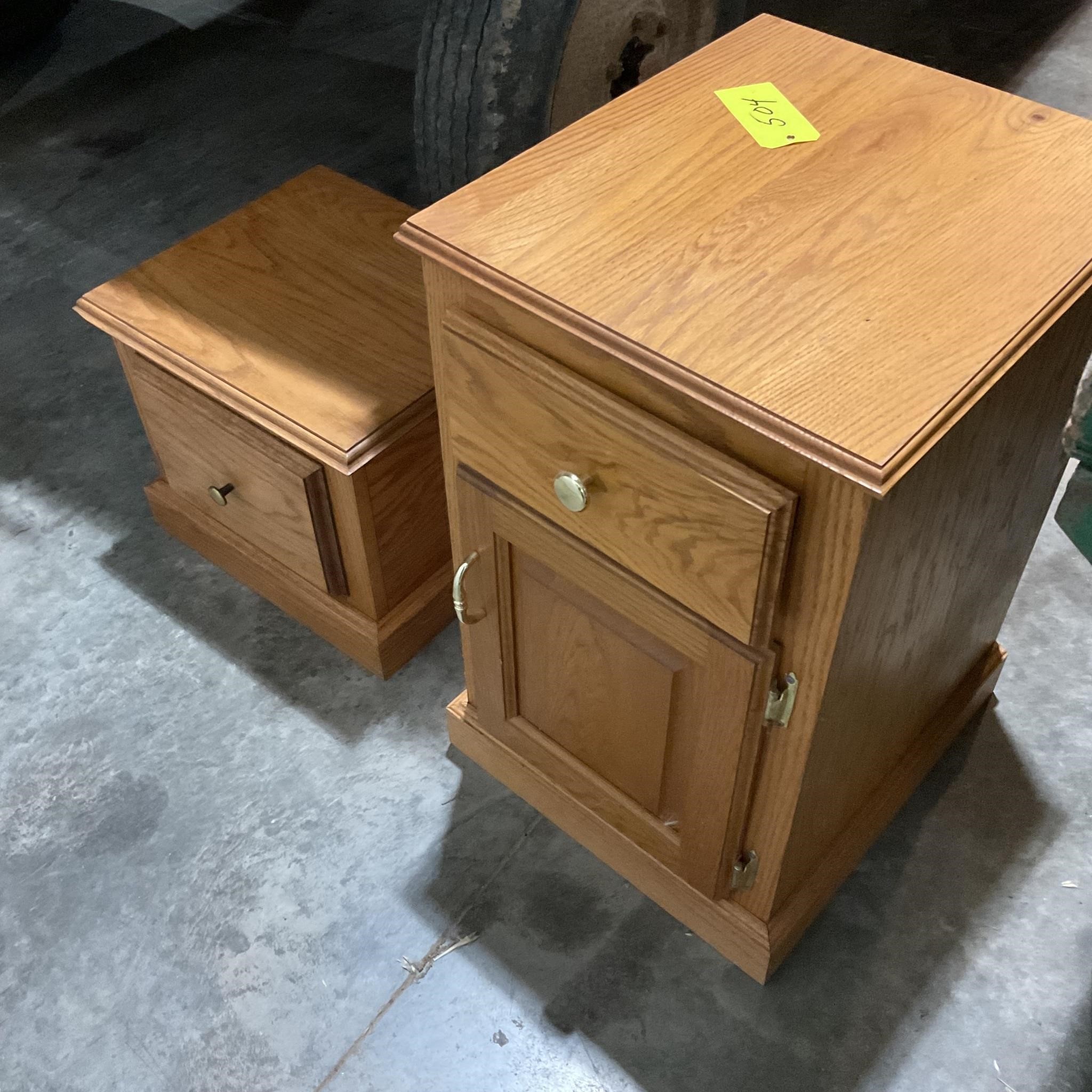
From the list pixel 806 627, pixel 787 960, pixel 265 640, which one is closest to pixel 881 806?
pixel 787 960

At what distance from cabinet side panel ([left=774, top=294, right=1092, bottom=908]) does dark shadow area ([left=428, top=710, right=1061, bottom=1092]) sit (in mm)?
118

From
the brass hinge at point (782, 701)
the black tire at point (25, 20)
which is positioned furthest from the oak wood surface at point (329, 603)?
the black tire at point (25, 20)

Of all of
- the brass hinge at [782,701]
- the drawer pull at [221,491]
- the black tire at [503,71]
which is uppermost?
the black tire at [503,71]

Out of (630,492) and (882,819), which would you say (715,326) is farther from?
(882,819)

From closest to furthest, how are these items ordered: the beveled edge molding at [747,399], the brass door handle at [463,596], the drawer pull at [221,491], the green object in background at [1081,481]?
the beveled edge molding at [747,399] < the green object in background at [1081,481] < the brass door handle at [463,596] < the drawer pull at [221,491]

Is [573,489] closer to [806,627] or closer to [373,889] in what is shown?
[806,627]

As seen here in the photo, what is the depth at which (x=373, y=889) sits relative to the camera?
1181 millimetres

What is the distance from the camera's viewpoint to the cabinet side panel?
2.44 feet

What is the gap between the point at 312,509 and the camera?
4.04 ft

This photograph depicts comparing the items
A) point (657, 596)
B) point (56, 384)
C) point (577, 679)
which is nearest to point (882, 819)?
point (577, 679)

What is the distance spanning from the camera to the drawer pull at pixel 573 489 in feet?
2.61

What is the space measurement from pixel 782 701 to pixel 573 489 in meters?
0.22

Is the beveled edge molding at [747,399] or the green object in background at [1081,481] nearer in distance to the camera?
the beveled edge molding at [747,399]

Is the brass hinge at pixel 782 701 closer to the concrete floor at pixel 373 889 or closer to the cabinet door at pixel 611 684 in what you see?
the cabinet door at pixel 611 684
